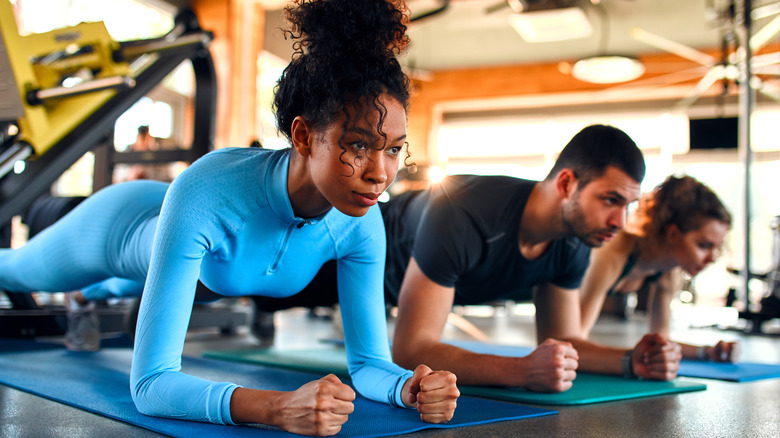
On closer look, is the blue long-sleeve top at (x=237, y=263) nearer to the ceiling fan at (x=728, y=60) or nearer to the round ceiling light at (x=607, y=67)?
the ceiling fan at (x=728, y=60)

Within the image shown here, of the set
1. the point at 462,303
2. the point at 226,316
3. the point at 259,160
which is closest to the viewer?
the point at 259,160

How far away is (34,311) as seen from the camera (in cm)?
249

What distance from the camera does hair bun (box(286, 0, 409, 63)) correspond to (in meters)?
1.11

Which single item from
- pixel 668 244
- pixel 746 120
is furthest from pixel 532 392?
pixel 746 120

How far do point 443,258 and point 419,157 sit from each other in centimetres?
825

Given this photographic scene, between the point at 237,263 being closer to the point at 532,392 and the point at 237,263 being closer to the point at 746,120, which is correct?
the point at 532,392

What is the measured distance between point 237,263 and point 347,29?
1.73 ft

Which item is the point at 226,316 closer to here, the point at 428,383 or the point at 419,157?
the point at 428,383

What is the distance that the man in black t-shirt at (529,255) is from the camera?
1.50 meters

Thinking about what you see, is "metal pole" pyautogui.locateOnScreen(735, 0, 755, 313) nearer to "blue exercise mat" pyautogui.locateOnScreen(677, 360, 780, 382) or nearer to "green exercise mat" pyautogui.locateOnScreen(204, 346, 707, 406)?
"blue exercise mat" pyautogui.locateOnScreen(677, 360, 780, 382)

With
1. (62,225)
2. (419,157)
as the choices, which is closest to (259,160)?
(62,225)

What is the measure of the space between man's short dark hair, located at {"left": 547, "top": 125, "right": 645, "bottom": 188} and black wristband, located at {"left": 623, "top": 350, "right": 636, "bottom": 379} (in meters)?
0.48

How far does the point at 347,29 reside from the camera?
1109 millimetres

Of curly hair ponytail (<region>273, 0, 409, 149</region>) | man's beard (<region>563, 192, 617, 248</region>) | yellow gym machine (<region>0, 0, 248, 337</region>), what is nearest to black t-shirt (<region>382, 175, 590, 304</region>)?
man's beard (<region>563, 192, 617, 248</region>)
